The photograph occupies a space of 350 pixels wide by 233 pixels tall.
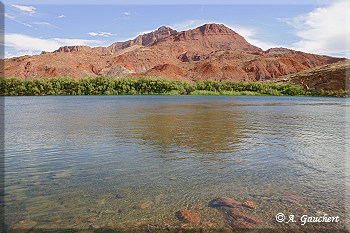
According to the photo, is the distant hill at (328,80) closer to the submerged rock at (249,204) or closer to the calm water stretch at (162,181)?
the calm water stretch at (162,181)

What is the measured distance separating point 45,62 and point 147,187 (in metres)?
145

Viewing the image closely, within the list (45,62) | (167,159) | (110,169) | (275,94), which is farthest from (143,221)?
(45,62)

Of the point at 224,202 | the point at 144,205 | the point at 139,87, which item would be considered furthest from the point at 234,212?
the point at 139,87

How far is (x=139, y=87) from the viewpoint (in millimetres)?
89750

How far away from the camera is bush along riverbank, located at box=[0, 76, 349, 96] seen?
83.1 meters

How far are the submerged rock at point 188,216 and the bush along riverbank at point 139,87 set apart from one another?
82924mm

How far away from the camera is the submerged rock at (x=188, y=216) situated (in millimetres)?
4172

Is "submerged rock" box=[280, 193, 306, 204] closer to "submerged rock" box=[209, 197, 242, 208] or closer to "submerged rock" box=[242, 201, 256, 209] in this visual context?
"submerged rock" box=[242, 201, 256, 209]

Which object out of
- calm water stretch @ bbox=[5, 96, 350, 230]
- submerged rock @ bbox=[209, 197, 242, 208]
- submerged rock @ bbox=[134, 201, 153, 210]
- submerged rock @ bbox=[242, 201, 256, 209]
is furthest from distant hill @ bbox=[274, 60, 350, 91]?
submerged rock @ bbox=[134, 201, 153, 210]

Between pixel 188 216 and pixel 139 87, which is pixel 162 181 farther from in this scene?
pixel 139 87

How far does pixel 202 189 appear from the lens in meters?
5.32

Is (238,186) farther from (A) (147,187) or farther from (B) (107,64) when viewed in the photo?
(B) (107,64)

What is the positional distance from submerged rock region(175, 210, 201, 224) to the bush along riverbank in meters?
82.9

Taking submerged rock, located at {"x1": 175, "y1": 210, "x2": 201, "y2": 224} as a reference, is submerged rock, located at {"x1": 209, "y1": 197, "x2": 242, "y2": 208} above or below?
above
